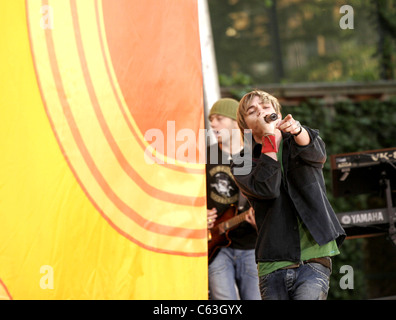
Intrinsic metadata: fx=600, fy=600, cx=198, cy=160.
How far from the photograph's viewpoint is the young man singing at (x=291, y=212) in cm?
249

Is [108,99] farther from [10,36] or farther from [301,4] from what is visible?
[301,4]

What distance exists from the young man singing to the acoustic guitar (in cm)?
124

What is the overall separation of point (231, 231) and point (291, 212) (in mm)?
1335

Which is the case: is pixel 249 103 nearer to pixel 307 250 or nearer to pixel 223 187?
pixel 307 250

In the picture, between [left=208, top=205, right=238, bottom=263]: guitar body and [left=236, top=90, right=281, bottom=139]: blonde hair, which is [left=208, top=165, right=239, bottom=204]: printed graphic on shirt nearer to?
[left=208, top=205, right=238, bottom=263]: guitar body

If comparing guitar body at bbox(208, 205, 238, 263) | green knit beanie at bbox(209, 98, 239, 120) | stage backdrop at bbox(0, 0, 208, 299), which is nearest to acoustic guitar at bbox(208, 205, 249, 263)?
guitar body at bbox(208, 205, 238, 263)

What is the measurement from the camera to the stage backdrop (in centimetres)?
241

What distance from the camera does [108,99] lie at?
97.6 inches

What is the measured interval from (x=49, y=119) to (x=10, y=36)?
1.28 feet

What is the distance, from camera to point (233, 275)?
12.7 feet

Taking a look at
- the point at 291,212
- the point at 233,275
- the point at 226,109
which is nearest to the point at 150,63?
the point at 291,212

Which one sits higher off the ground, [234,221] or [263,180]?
[263,180]

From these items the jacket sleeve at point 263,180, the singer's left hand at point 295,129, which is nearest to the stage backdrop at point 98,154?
the jacket sleeve at point 263,180

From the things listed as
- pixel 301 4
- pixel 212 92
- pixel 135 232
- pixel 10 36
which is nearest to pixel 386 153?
pixel 212 92
